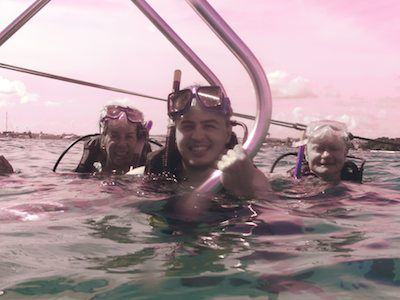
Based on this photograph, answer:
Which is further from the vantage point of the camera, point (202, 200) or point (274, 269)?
point (202, 200)

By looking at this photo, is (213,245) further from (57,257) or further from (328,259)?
(57,257)

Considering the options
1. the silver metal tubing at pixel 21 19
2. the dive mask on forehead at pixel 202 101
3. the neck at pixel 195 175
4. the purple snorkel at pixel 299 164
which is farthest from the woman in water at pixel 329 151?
the silver metal tubing at pixel 21 19

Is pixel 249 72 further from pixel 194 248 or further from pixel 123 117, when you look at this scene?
pixel 123 117

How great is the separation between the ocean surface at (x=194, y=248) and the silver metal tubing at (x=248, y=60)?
0.68 meters

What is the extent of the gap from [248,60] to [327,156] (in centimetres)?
260

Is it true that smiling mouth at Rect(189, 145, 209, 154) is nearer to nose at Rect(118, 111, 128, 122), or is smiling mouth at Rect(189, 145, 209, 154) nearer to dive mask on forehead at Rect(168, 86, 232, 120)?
dive mask on forehead at Rect(168, 86, 232, 120)

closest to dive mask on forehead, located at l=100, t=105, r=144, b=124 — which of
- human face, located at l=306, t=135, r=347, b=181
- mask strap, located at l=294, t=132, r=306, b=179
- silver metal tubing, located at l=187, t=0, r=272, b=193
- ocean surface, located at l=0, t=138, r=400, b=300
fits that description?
ocean surface, located at l=0, t=138, r=400, b=300

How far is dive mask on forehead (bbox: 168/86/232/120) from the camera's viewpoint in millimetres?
4258

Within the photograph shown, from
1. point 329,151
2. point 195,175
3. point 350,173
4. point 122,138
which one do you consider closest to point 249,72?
point 195,175

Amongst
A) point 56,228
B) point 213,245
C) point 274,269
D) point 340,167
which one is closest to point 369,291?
point 274,269

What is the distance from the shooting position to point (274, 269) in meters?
2.46

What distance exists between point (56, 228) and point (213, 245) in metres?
1.13

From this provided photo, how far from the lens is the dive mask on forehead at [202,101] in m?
4.26

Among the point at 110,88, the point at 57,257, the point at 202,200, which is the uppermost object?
the point at 110,88
